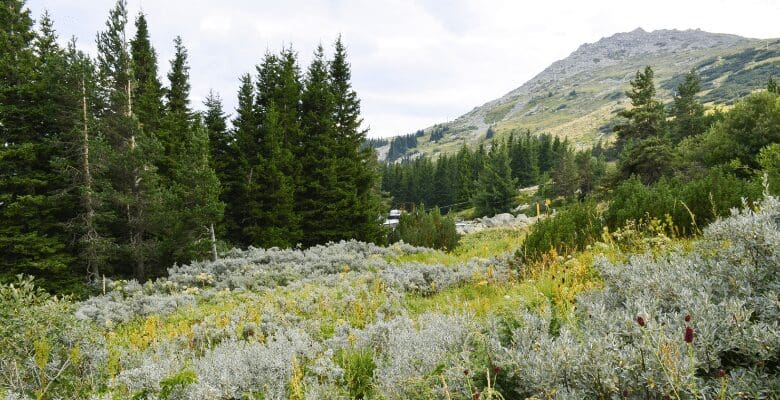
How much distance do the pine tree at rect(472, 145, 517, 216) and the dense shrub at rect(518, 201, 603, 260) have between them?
49.7 m

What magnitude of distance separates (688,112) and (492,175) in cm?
2799

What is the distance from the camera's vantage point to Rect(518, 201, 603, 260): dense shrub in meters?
8.55

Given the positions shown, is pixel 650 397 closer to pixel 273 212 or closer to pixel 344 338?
pixel 344 338

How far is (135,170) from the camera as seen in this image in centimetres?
1992

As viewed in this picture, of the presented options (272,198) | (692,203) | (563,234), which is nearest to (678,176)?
(692,203)

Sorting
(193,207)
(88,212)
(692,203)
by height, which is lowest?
(692,203)

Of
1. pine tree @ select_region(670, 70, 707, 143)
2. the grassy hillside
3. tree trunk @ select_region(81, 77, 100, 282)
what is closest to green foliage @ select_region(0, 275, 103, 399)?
the grassy hillside

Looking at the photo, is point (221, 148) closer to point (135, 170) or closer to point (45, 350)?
point (135, 170)

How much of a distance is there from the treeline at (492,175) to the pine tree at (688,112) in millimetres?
13763

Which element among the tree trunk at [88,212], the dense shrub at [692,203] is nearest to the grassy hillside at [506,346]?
the dense shrub at [692,203]

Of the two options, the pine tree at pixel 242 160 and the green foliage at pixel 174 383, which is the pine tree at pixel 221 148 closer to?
the pine tree at pixel 242 160

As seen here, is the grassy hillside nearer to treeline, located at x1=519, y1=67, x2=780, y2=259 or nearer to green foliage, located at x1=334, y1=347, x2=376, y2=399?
green foliage, located at x1=334, y1=347, x2=376, y2=399

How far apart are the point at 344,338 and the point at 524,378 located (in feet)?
9.34

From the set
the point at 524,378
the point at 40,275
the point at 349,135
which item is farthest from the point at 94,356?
the point at 349,135
